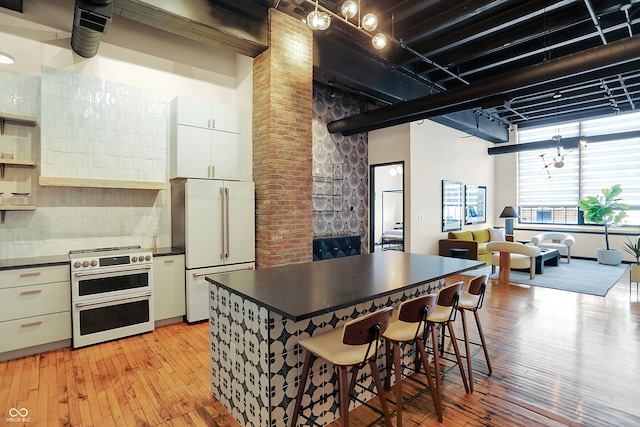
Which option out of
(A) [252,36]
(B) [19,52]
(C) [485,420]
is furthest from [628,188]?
(B) [19,52]

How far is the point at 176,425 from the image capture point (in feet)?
7.13

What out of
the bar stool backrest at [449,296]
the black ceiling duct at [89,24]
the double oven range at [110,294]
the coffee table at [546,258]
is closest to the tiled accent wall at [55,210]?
the double oven range at [110,294]

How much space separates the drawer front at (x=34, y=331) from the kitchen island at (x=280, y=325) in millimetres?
1979

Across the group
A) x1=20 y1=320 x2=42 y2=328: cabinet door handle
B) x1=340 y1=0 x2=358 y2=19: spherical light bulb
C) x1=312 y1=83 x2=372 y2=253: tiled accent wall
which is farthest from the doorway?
x1=20 y1=320 x2=42 y2=328: cabinet door handle

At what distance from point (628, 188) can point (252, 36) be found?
9970mm

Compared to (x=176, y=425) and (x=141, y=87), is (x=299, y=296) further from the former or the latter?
(x=141, y=87)

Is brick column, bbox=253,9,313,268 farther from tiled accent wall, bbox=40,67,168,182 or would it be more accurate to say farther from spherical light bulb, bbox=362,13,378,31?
spherical light bulb, bbox=362,13,378,31

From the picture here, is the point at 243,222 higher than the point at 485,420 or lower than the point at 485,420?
higher

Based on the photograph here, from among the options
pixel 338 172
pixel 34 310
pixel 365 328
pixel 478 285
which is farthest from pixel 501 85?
pixel 34 310

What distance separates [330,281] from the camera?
2324mm

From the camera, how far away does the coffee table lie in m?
6.88

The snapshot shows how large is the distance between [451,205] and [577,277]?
9.54 ft

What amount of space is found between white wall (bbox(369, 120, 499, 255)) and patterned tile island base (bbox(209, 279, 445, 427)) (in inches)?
190

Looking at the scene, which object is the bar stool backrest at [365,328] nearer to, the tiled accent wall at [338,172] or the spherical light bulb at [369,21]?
the spherical light bulb at [369,21]
